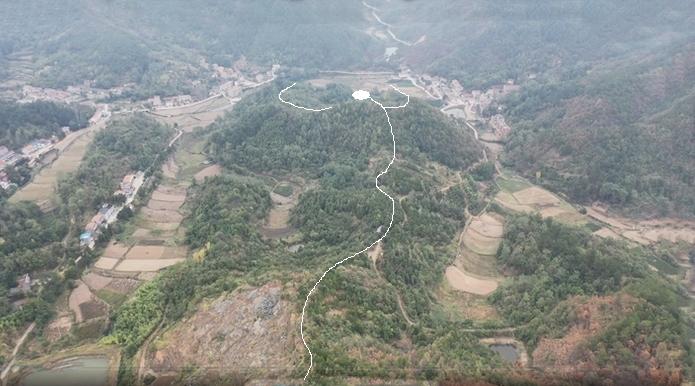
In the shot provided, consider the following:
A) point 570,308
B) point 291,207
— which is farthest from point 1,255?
point 570,308

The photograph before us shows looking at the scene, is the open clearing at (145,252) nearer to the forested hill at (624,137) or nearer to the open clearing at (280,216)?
the open clearing at (280,216)

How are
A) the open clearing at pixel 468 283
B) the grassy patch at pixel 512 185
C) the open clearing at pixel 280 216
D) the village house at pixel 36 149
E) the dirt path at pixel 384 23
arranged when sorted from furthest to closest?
the dirt path at pixel 384 23, the village house at pixel 36 149, the grassy patch at pixel 512 185, the open clearing at pixel 280 216, the open clearing at pixel 468 283

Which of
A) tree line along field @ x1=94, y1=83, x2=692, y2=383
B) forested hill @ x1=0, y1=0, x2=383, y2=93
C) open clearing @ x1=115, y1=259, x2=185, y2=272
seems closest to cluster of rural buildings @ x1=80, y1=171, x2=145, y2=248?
open clearing @ x1=115, y1=259, x2=185, y2=272

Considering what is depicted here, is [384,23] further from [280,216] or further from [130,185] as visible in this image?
[280,216]

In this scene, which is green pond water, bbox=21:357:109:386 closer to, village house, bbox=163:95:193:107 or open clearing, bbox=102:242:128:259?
open clearing, bbox=102:242:128:259

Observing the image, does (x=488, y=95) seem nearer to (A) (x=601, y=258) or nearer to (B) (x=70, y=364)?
(A) (x=601, y=258)

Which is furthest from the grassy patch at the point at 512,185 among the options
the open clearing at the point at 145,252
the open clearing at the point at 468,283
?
the open clearing at the point at 145,252

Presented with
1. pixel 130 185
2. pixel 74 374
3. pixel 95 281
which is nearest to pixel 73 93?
pixel 130 185
